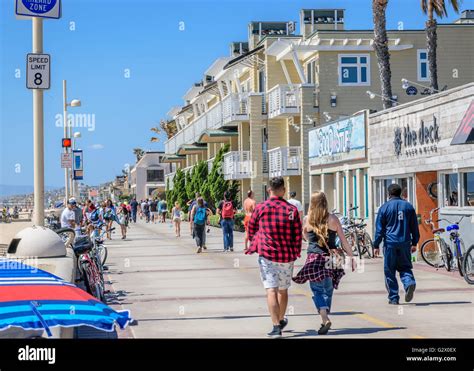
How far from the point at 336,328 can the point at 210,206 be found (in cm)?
4504

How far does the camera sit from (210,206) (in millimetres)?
→ 56031

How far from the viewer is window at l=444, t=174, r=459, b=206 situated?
1967cm

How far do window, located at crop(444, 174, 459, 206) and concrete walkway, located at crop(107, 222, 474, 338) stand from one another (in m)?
1.61

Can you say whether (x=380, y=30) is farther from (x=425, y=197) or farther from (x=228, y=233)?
(x=425, y=197)

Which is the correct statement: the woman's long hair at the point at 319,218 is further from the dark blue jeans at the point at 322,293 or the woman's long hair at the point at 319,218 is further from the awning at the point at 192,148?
the awning at the point at 192,148

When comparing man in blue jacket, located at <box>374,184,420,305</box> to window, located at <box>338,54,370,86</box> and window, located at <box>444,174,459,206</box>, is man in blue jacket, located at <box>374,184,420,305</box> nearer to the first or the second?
window, located at <box>444,174,459,206</box>

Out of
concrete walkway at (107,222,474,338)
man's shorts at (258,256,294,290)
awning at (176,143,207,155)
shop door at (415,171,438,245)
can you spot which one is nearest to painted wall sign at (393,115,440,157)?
shop door at (415,171,438,245)

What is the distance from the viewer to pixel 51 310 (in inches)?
222

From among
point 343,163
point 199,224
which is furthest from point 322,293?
point 343,163

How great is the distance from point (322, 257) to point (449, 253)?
8.15 metres

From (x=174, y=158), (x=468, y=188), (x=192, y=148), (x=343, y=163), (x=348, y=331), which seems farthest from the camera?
(x=174, y=158)

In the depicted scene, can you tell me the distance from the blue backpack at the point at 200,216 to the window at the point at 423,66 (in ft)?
57.4
